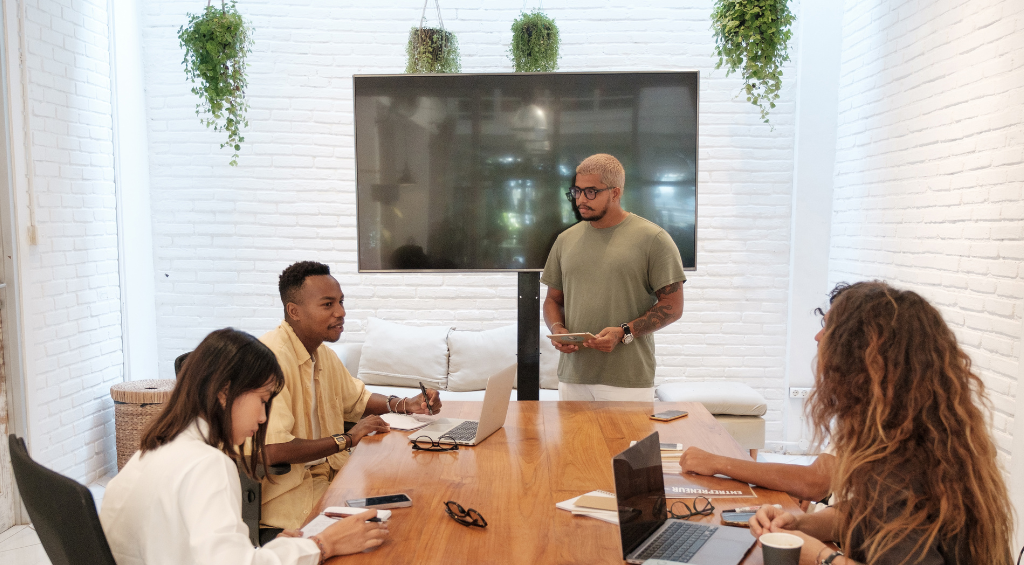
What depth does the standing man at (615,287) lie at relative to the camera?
10.8 feet

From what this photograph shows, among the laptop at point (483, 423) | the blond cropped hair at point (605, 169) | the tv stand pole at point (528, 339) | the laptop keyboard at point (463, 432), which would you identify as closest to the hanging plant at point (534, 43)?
the blond cropped hair at point (605, 169)

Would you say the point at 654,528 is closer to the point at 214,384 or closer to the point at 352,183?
the point at 214,384

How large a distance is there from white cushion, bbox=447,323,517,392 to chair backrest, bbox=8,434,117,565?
3138mm

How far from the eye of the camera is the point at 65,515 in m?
1.37

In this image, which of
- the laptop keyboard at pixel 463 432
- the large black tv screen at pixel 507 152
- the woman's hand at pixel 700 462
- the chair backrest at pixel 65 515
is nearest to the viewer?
the chair backrest at pixel 65 515

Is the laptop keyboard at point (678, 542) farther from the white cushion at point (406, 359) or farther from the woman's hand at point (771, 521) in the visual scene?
the white cushion at point (406, 359)

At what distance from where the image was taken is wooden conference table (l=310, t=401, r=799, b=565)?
1642 mm

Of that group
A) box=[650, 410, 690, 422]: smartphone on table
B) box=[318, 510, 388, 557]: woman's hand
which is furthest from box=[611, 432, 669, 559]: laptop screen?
box=[650, 410, 690, 422]: smartphone on table

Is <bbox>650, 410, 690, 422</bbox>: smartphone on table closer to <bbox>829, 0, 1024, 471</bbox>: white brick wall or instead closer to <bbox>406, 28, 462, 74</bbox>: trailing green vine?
<bbox>829, 0, 1024, 471</bbox>: white brick wall

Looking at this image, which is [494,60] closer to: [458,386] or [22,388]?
[458,386]

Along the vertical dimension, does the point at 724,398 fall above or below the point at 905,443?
below

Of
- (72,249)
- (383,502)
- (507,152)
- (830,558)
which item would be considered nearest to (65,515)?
(383,502)

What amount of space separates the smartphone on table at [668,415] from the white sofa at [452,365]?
164 cm

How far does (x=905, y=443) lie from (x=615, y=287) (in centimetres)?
195
